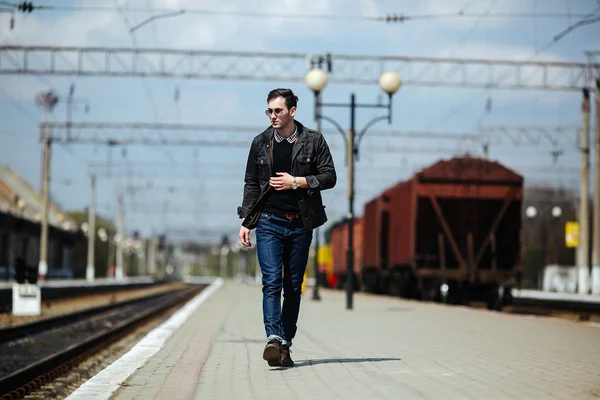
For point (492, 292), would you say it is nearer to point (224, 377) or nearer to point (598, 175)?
point (598, 175)

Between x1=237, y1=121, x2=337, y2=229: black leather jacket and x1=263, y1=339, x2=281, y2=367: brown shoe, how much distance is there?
93cm

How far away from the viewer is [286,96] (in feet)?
27.5

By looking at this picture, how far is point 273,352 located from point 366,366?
951 millimetres

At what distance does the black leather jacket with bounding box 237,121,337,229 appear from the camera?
8391 millimetres

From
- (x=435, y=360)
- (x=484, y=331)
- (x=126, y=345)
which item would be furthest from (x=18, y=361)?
(x=435, y=360)

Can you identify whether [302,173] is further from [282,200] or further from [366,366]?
[366,366]

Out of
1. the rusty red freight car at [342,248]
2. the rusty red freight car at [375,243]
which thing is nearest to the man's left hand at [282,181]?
the rusty red freight car at [375,243]

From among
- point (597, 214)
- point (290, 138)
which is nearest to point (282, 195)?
point (290, 138)

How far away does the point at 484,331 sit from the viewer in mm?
14766

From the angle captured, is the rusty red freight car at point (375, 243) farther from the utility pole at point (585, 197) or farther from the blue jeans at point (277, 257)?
the blue jeans at point (277, 257)

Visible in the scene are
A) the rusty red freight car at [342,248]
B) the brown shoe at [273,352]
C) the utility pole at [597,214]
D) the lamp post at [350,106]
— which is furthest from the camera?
the rusty red freight car at [342,248]

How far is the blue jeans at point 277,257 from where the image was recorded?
841 cm

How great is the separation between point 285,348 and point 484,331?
6.82 m

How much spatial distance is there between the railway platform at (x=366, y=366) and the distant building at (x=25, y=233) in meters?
44.9
